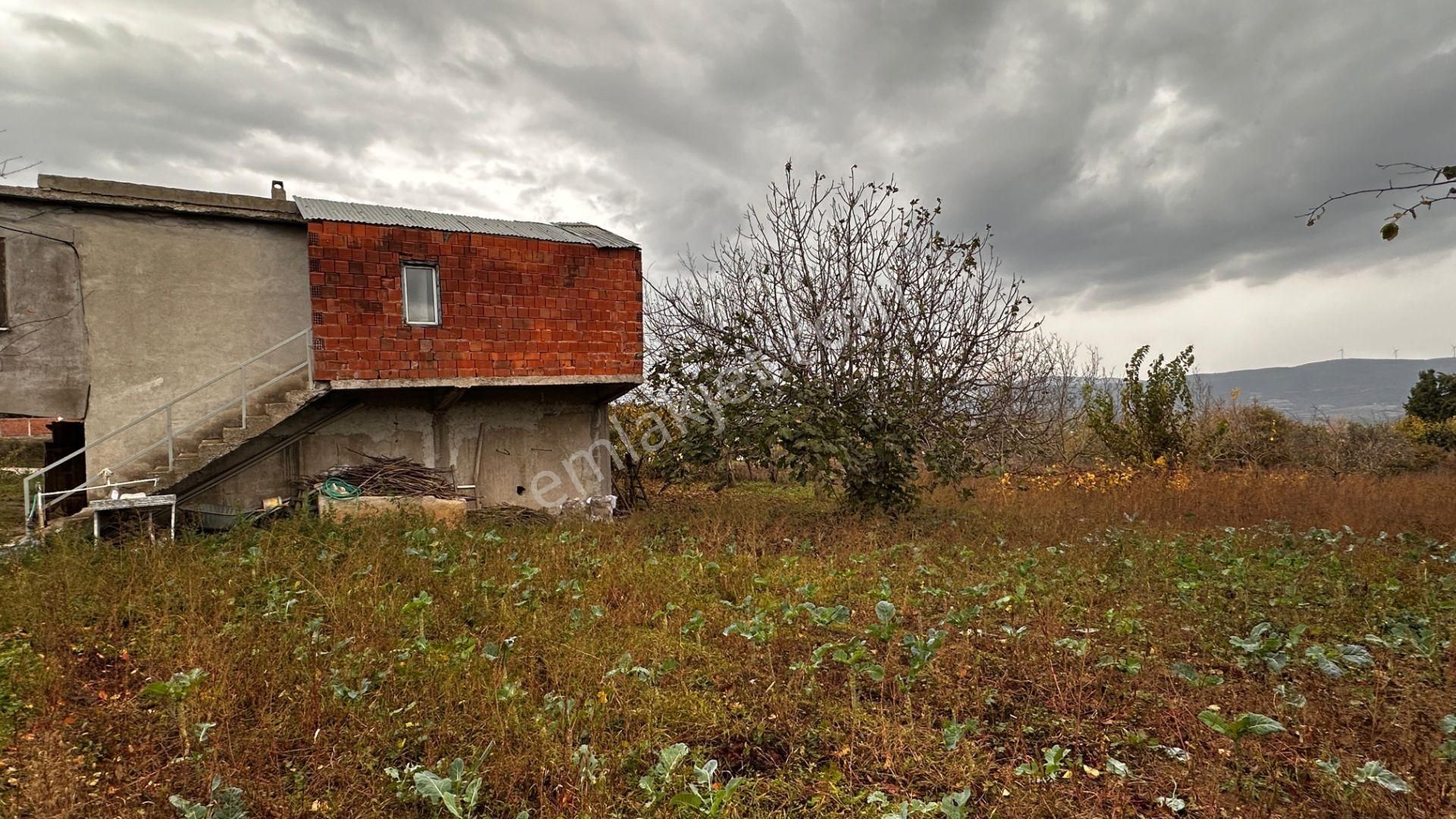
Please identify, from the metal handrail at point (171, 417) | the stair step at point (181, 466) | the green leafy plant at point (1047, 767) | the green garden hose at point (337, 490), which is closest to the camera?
the green leafy plant at point (1047, 767)

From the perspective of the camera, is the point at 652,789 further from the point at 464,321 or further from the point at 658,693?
the point at 464,321

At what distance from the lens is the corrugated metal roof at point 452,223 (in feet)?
32.0

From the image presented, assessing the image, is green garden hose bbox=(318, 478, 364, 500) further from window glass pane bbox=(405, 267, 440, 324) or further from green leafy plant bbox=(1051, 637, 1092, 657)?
green leafy plant bbox=(1051, 637, 1092, 657)

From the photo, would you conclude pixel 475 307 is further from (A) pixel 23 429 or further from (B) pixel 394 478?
(A) pixel 23 429

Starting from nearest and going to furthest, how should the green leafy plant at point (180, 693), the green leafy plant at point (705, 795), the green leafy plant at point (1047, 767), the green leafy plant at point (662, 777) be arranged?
1. the green leafy plant at point (705, 795)
2. the green leafy plant at point (662, 777)
3. the green leafy plant at point (1047, 767)
4. the green leafy plant at point (180, 693)

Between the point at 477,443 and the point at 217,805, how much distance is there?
333 inches

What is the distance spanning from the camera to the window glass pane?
32.8ft

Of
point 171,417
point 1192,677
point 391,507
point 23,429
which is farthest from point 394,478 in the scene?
point 23,429

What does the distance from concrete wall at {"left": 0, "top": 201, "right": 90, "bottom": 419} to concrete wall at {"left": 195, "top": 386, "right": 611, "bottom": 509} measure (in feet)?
6.76

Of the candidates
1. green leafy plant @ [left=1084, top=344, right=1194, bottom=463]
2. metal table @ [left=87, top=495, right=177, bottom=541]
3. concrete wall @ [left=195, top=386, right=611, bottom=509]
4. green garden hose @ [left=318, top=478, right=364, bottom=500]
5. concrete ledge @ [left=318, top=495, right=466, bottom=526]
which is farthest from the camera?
green leafy plant @ [left=1084, top=344, right=1194, bottom=463]

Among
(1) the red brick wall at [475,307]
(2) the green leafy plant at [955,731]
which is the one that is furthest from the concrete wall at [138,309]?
(2) the green leafy plant at [955,731]

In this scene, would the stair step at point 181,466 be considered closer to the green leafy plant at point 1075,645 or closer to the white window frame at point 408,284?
the white window frame at point 408,284

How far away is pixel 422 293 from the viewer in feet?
33.1

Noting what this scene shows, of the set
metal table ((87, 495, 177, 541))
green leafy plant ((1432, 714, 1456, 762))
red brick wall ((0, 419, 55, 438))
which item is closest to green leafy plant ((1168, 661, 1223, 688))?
green leafy plant ((1432, 714, 1456, 762))
